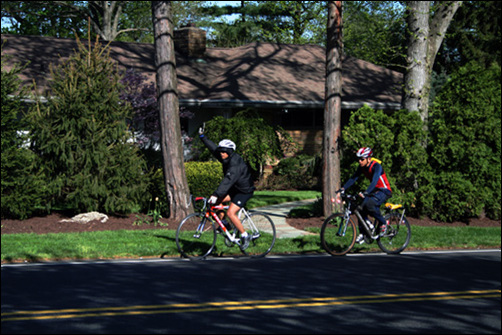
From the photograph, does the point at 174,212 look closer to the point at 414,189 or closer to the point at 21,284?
the point at 414,189

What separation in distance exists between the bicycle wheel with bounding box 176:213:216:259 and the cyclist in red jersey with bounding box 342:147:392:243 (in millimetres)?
2695

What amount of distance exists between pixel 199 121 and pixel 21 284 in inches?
765

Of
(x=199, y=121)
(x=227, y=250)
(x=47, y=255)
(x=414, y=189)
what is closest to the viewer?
(x=47, y=255)

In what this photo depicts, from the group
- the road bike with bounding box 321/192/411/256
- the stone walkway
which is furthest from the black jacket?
the stone walkway

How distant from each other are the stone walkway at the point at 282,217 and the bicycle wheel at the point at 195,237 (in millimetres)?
2725

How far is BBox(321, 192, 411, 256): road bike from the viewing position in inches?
489

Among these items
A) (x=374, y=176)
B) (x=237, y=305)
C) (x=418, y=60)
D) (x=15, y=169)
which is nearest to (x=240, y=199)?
(x=374, y=176)

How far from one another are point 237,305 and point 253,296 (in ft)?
1.78

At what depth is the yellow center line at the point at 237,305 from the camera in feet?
24.3

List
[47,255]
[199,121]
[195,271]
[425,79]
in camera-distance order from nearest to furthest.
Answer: [195,271] < [47,255] < [425,79] < [199,121]

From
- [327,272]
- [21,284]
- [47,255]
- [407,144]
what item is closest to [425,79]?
[407,144]

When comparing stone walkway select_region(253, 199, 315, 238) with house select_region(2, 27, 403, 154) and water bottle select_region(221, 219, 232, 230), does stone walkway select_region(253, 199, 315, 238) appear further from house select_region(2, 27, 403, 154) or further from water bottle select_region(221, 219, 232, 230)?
house select_region(2, 27, 403, 154)

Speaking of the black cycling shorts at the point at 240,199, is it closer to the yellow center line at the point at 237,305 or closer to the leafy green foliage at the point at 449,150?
the yellow center line at the point at 237,305

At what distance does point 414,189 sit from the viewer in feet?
58.9
